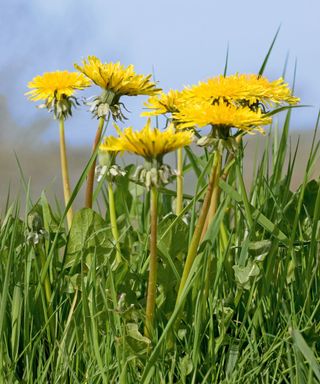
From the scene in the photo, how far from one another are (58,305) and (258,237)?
1.81 feet

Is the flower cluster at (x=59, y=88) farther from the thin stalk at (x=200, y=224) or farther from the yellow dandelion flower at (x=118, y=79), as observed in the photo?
the thin stalk at (x=200, y=224)

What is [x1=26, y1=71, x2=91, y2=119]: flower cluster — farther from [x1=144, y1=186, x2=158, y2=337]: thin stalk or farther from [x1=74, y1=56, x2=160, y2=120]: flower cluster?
[x1=144, y1=186, x2=158, y2=337]: thin stalk

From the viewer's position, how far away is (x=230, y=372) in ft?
5.68

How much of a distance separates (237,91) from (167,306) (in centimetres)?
55

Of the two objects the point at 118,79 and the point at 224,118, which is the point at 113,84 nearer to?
the point at 118,79

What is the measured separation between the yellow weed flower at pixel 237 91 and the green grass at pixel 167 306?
6.2 inches

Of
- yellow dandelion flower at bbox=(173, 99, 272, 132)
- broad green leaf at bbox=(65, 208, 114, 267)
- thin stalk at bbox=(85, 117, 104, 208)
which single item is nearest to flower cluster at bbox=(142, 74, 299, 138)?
yellow dandelion flower at bbox=(173, 99, 272, 132)

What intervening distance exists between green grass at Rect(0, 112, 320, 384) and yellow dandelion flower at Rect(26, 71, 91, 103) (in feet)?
1.04

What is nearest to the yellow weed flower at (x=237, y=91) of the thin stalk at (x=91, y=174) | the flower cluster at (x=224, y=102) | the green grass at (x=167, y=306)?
the flower cluster at (x=224, y=102)

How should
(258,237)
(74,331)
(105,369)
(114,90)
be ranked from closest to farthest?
1. (105,369)
2. (74,331)
3. (114,90)
4. (258,237)

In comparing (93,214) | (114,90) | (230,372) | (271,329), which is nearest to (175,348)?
(230,372)

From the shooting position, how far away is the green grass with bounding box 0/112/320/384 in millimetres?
1674

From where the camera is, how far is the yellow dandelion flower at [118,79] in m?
1.87

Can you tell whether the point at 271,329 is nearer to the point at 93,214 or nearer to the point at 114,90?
the point at 93,214
